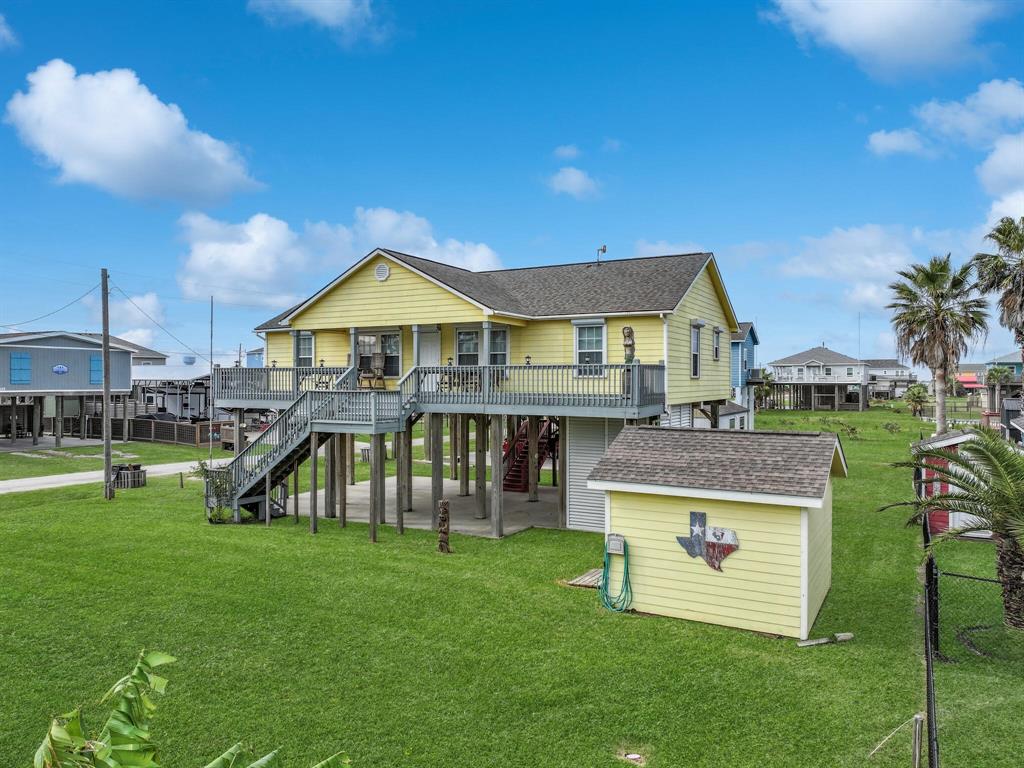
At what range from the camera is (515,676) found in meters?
8.97

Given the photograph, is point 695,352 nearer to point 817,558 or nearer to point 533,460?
point 533,460

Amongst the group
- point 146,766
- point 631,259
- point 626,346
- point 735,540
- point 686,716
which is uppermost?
point 631,259

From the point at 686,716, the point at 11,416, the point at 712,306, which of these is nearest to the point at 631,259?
the point at 712,306

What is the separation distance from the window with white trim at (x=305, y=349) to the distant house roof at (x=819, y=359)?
6058cm

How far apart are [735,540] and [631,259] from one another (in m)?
12.3

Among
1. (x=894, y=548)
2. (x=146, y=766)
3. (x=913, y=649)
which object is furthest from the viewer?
(x=894, y=548)

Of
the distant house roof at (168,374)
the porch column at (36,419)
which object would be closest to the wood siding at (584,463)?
the porch column at (36,419)

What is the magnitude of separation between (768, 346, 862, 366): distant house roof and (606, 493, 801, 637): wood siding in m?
65.3

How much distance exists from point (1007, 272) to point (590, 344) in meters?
21.4

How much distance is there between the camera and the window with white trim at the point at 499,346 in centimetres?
1962

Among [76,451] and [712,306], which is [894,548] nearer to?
[712,306]

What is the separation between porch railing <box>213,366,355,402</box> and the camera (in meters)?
20.0

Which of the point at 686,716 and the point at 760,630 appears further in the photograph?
the point at 760,630

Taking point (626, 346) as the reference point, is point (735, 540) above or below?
below
